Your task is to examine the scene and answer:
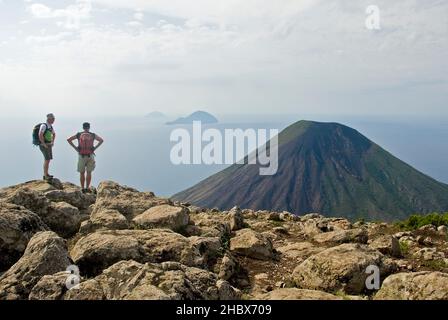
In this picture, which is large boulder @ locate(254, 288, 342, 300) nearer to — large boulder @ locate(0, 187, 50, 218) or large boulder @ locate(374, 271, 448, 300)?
large boulder @ locate(374, 271, 448, 300)

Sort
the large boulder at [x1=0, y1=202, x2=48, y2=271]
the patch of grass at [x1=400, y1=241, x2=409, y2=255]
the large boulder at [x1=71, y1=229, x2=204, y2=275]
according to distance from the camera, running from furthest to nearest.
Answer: the patch of grass at [x1=400, y1=241, x2=409, y2=255]
the large boulder at [x1=0, y1=202, x2=48, y2=271]
the large boulder at [x1=71, y1=229, x2=204, y2=275]

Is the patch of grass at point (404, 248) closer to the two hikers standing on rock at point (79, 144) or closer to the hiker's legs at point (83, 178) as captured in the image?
the two hikers standing on rock at point (79, 144)

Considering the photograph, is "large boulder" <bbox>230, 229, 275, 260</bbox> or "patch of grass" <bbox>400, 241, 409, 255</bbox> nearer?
"large boulder" <bbox>230, 229, 275, 260</bbox>

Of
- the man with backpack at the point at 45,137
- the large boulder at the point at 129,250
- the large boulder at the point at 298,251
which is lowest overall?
the large boulder at the point at 298,251

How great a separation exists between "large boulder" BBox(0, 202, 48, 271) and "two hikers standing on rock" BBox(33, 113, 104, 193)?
9223mm

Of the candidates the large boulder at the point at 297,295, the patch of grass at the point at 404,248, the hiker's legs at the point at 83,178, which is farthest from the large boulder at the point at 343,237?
the hiker's legs at the point at 83,178

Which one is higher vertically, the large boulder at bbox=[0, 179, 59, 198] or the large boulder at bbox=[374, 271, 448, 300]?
the large boulder at bbox=[0, 179, 59, 198]

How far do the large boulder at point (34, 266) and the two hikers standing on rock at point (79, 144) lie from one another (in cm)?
1169

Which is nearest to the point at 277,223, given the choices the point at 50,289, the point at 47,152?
the point at 47,152

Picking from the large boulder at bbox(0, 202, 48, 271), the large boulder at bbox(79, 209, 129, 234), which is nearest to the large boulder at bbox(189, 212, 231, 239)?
the large boulder at bbox(79, 209, 129, 234)

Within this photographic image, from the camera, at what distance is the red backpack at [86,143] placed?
21609mm

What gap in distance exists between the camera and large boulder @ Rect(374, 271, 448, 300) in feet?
27.9
